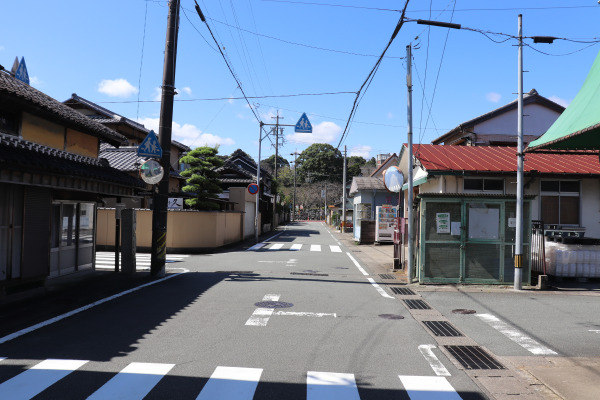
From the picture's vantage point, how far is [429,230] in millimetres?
11383

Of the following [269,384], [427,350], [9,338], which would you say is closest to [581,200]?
[427,350]

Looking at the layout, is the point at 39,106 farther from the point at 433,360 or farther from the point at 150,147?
the point at 433,360

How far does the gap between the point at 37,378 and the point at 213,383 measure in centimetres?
191

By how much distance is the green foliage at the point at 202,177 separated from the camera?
70.2 feet

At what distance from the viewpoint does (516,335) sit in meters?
6.80

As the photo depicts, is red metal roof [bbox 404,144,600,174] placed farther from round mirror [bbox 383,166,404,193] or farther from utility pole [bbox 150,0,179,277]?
utility pole [bbox 150,0,179,277]

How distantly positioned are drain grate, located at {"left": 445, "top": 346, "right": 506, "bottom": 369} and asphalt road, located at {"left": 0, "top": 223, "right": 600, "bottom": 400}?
0.55 feet

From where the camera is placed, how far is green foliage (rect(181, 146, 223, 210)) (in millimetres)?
21391

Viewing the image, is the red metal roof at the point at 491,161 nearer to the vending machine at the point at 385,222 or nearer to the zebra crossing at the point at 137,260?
the vending machine at the point at 385,222

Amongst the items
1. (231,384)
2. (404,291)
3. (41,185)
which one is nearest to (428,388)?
(231,384)

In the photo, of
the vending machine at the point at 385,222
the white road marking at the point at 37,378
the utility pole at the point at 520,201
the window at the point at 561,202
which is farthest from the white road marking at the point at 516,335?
the vending machine at the point at 385,222

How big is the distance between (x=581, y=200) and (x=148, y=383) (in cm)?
1598

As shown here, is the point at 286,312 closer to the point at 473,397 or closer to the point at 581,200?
the point at 473,397

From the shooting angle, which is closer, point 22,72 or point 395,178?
point 22,72
